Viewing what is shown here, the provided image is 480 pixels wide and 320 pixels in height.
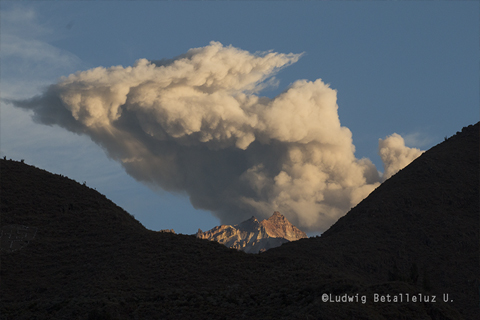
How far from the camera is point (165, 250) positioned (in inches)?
2554

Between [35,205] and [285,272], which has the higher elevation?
[35,205]

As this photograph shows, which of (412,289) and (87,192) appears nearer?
(412,289)

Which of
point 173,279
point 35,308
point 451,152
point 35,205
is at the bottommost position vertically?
point 35,308

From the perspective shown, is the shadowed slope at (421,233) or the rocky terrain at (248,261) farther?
the shadowed slope at (421,233)

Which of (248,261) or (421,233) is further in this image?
(421,233)

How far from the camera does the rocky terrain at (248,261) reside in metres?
45.7

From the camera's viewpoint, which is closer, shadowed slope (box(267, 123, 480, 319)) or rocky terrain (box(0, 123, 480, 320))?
rocky terrain (box(0, 123, 480, 320))

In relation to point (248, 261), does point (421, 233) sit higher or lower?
higher

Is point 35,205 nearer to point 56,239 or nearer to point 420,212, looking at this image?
point 56,239

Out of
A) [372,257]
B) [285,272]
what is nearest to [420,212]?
[372,257]

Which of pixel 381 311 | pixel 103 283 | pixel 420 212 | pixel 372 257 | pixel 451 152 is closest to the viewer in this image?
pixel 381 311

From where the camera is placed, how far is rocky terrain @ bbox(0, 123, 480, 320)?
45656 millimetres

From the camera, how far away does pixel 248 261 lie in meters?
61.5

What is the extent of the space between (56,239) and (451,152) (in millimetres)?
70881
